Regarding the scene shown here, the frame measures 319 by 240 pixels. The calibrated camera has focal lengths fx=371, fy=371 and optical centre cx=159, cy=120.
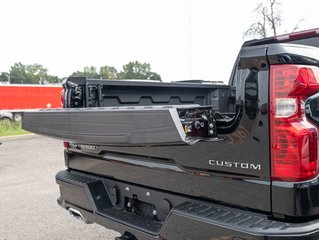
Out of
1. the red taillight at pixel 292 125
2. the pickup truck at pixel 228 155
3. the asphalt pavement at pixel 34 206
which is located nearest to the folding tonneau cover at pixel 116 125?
the pickup truck at pixel 228 155

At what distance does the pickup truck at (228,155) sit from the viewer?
1940mm

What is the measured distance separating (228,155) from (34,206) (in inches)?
155

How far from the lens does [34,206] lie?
208 inches

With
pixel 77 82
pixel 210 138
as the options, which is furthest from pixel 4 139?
pixel 210 138

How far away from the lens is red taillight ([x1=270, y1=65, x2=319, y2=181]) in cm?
192

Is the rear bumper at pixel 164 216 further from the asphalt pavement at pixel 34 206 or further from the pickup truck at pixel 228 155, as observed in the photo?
the asphalt pavement at pixel 34 206

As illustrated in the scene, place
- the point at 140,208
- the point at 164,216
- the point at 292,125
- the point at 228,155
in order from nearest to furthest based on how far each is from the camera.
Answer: the point at 292,125
the point at 228,155
the point at 164,216
the point at 140,208

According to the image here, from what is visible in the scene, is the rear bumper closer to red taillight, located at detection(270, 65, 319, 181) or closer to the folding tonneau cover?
red taillight, located at detection(270, 65, 319, 181)

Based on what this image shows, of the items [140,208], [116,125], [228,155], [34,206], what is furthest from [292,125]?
[34,206]

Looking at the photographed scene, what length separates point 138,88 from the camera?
3625mm

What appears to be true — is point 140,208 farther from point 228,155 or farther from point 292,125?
point 292,125

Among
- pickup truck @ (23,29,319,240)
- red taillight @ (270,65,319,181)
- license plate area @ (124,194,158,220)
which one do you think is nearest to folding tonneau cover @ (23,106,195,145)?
pickup truck @ (23,29,319,240)

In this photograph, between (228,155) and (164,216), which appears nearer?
(228,155)

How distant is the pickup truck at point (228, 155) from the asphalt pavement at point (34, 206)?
1493 mm
